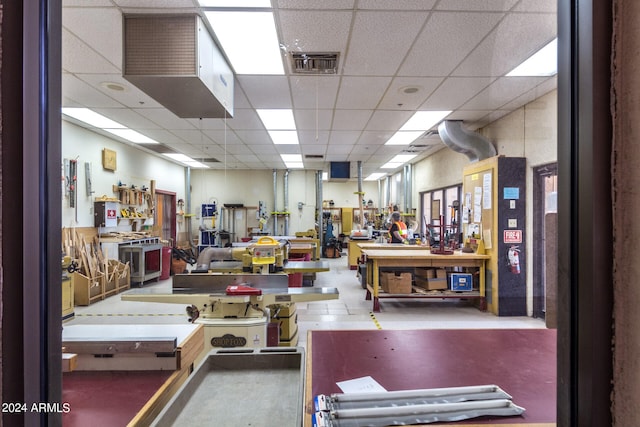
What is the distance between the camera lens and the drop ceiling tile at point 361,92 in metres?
3.37

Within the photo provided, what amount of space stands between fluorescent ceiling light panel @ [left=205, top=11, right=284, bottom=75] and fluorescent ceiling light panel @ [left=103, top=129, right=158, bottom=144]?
342 cm

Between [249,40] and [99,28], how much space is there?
3.82 feet

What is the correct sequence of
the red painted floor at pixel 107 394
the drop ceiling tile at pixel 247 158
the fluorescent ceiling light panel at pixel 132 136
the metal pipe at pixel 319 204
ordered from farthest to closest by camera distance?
1. the metal pipe at pixel 319 204
2. the drop ceiling tile at pixel 247 158
3. the fluorescent ceiling light panel at pixel 132 136
4. the red painted floor at pixel 107 394

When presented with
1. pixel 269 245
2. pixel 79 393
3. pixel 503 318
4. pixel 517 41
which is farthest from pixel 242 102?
pixel 503 318

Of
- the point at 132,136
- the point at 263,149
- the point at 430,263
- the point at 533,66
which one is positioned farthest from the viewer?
the point at 263,149

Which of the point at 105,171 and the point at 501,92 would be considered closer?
the point at 501,92

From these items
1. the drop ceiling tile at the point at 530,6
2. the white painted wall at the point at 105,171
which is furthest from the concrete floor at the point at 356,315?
the drop ceiling tile at the point at 530,6

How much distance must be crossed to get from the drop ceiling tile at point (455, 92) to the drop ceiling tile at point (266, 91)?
185cm

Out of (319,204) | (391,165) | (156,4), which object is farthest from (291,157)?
(156,4)

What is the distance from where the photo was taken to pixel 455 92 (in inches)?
146

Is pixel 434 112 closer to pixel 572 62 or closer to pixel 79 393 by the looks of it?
pixel 572 62

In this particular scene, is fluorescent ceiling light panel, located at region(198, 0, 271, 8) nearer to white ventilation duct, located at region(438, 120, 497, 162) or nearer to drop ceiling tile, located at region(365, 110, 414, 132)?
drop ceiling tile, located at region(365, 110, 414, 132)

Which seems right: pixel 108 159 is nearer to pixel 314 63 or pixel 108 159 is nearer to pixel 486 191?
pixel 314 63

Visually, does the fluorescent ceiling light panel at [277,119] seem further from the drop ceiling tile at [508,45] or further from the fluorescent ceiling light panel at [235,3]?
the drop ceiling tile at [508,45]
